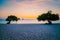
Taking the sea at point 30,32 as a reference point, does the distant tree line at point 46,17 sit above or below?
above

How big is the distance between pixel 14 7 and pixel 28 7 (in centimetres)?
22

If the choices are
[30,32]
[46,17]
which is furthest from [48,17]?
[30,32]

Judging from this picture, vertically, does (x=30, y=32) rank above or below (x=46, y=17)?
below

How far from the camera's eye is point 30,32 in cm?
271

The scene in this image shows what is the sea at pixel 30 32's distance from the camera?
2656 mm

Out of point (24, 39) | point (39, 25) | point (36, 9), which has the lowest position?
point (24, 39)

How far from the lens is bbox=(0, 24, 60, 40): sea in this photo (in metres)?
→ 2.66

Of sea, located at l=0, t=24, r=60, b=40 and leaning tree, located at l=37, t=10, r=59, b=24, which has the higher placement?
leaning tree, located at l=37, t=10, r=59, b=24

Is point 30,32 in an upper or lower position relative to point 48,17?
lower

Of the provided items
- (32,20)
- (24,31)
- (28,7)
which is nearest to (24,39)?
(24,31)

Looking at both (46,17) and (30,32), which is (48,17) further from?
(30,32)

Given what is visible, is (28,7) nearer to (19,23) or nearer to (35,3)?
(35,3)

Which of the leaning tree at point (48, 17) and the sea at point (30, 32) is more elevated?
the leaning tree at point (48, 17)

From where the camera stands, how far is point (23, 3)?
8.65ft
